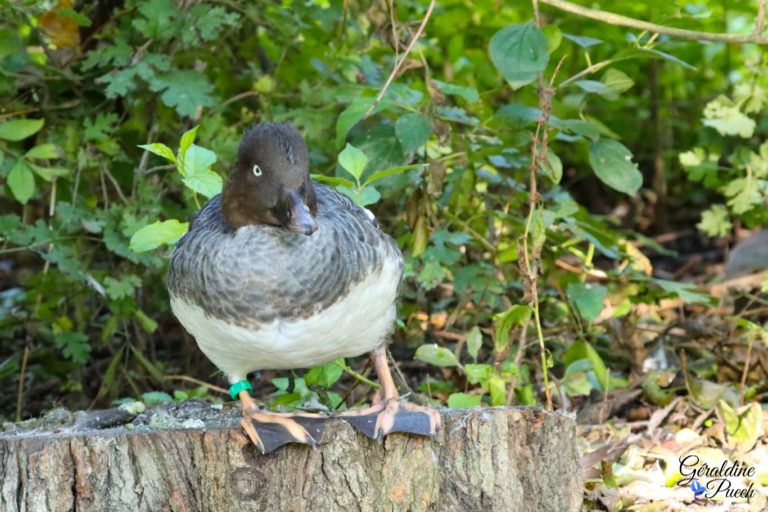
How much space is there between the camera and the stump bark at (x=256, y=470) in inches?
137

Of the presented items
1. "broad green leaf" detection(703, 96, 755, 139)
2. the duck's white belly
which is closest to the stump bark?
the duck's white belly

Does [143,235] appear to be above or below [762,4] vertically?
below

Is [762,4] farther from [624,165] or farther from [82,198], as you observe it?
[82,198]

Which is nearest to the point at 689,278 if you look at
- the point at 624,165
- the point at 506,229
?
the point at 506,229

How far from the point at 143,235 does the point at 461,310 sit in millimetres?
2146

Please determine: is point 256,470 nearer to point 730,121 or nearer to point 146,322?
point 146,322

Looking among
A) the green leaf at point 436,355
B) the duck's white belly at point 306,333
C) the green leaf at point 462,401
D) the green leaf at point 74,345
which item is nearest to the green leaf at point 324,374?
the green leaf at point 436,355

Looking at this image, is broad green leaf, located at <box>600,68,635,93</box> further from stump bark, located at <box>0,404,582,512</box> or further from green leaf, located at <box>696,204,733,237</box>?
stump bark, located at <box>0,404,582,512</box>

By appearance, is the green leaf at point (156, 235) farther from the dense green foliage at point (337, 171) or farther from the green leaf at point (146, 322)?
the green leaf at point (146, 322)

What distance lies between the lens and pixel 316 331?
11.4 feet

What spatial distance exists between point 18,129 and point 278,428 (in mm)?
2230

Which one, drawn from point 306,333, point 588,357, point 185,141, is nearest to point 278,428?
point 306,333

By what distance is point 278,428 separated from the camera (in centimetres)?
351
